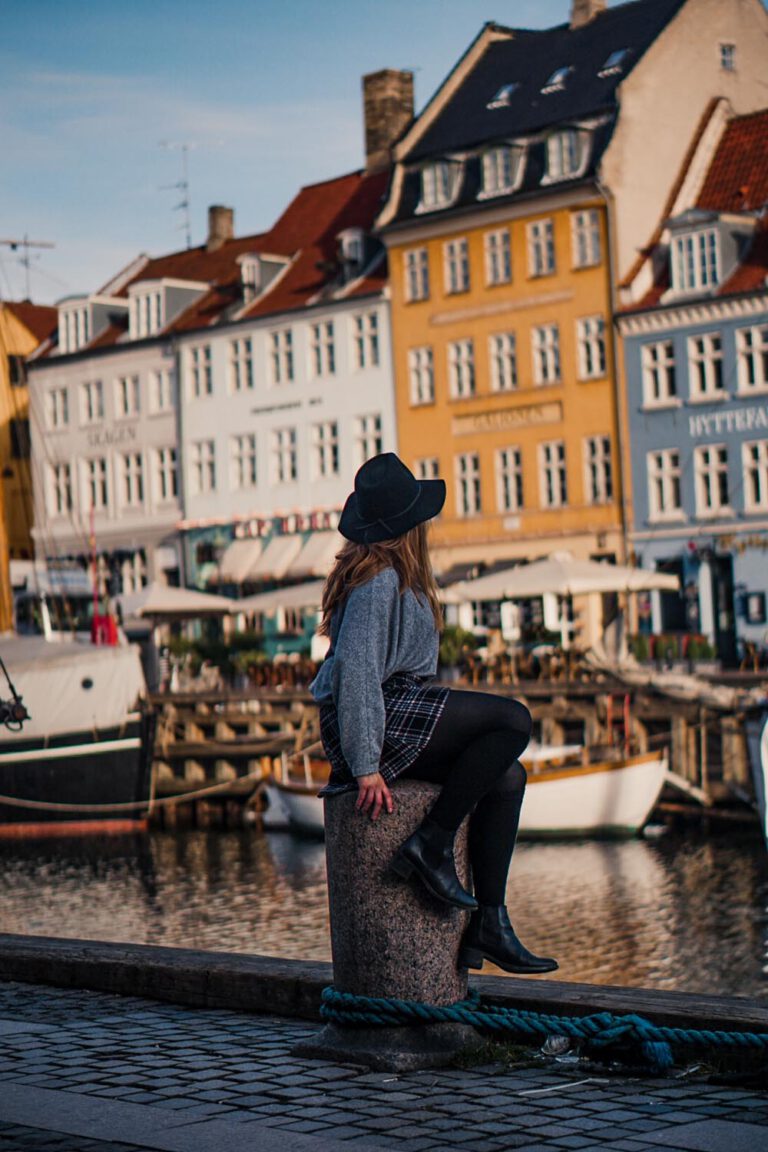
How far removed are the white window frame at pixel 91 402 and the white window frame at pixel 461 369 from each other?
1429cm

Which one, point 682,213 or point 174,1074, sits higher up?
point 682,213

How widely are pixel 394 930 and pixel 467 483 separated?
140ft

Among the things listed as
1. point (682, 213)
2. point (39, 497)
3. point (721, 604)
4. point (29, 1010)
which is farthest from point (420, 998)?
point (39, 497)

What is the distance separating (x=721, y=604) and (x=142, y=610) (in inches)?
504

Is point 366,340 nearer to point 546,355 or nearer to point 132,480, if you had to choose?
point 546,355

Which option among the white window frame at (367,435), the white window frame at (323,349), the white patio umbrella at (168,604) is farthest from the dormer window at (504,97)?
the white patio umbrella at (168,604)

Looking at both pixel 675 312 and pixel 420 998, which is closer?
pixel 420 998

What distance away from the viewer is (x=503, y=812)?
665cm

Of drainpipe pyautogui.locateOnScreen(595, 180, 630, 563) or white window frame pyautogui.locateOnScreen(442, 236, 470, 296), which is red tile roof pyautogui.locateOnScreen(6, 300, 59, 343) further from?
drainpipe pyautogui.locateOnScreen(595, 180, 630, 563)

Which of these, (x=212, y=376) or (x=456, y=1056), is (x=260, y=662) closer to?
(x=212, y=376)

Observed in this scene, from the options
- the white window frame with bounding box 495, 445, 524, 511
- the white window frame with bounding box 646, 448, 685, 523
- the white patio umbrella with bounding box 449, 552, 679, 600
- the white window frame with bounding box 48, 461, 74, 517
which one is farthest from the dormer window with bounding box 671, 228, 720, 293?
the white window frame with bounding box 48, 461, 74, 517

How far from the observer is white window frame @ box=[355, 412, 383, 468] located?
5128 centimetres

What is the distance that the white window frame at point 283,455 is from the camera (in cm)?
5356

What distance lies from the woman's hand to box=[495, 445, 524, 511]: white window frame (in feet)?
135
